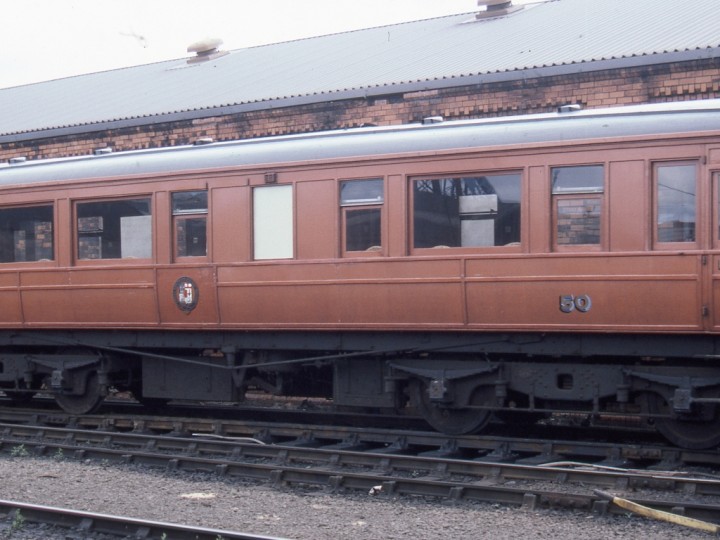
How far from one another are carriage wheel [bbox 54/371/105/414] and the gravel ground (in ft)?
9.91

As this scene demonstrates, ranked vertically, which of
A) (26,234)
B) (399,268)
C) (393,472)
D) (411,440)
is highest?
(26,234)

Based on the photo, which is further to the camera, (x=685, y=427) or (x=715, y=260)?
(x=685, y=427)

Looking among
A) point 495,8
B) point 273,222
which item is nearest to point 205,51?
point 495,8

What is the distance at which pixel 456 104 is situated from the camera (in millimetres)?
15906

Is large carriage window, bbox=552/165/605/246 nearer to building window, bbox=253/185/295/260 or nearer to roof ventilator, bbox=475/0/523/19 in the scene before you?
building window, bbox=253/185/295/260

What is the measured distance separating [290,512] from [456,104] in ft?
30.9

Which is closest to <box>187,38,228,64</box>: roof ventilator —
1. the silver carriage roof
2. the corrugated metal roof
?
the corrugated metal roof

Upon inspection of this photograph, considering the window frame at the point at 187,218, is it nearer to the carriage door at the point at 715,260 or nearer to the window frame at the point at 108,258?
the window frame at the point at 108,258

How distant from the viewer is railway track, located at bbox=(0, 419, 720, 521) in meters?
7.96

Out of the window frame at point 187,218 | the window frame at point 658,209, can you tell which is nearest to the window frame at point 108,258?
the window frame at point 187,218

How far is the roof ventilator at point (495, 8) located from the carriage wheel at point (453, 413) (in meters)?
12.8

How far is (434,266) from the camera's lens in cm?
1005

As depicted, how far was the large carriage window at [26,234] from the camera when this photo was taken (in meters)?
12.5

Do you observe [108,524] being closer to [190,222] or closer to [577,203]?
[190,222]
